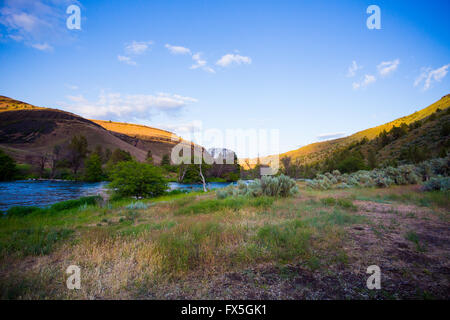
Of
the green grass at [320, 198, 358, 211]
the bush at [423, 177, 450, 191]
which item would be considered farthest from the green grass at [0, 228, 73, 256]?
the bush at [423, 177, 450, 191]

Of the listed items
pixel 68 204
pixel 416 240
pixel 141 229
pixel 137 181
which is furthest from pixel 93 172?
pixel 416 240

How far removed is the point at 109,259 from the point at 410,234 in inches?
290

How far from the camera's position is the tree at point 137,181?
802 inches

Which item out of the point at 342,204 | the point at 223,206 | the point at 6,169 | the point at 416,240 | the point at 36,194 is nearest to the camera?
the point at 416,240

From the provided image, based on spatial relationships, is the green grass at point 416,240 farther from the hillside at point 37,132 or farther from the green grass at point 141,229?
the hillside at point 37,132

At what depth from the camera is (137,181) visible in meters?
21.0

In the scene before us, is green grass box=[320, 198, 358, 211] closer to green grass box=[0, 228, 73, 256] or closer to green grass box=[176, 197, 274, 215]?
green grass box=[176, 197, 274, 215]

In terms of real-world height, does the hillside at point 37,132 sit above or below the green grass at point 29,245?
above

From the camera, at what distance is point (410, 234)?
15.9 ft

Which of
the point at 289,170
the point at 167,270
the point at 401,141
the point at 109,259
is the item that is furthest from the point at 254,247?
the point at 401,141

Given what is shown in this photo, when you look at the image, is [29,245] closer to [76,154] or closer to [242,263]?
[242,263]

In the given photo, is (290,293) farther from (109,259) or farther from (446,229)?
(446,229)

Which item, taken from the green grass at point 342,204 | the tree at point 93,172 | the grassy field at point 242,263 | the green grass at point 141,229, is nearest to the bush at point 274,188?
the green grass at point 342,204

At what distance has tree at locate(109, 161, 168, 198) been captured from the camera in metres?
20.4
